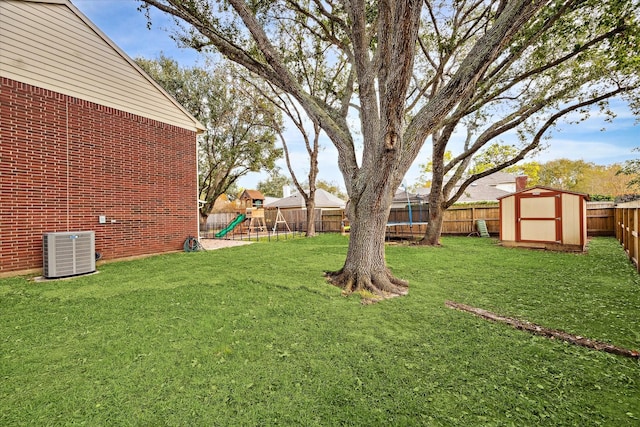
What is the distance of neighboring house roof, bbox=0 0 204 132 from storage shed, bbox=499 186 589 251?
12.5 m

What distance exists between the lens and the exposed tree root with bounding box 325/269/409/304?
14.2ft

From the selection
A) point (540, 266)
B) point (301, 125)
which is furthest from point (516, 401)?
point (301, 125)

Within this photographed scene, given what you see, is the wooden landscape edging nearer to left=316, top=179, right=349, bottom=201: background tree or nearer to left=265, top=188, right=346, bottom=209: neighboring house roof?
left=265, top=188, right=346, bottom=209: neighboring house roof

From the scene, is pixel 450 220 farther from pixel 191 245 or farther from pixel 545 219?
pixel 191 245

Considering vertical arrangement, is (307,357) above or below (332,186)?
below

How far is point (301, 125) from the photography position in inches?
565

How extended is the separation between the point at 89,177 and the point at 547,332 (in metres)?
9.39

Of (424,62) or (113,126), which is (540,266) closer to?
(424,62)

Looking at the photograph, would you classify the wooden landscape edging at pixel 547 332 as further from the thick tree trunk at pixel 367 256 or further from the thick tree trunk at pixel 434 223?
the thick tree trunk at pixel 434 223

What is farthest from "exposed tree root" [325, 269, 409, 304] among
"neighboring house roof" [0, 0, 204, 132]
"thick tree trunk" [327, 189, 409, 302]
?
"neighboring house roof" [0, 0, 204, 132]

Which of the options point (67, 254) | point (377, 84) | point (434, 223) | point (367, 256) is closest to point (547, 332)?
point (367, 256)

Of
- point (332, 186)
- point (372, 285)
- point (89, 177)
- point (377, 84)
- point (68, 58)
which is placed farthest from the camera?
point (332, 186)

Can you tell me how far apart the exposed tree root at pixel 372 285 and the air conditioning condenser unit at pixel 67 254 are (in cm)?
545

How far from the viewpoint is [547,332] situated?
2.96m
